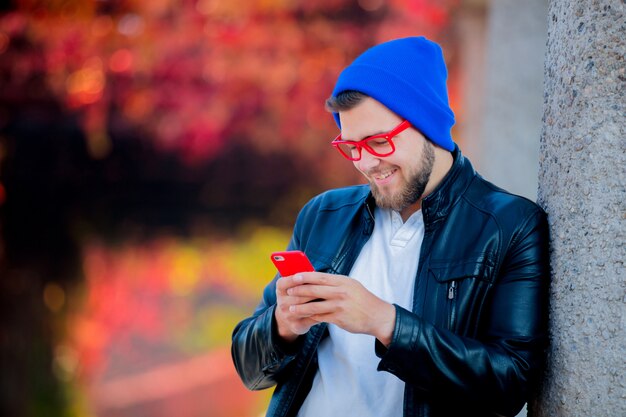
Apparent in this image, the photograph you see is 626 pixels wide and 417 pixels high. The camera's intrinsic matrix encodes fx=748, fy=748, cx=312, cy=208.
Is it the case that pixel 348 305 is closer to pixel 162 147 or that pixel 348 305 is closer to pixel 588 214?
pixel 588 214

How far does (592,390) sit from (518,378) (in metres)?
0.19

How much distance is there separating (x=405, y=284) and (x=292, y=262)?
0.36m

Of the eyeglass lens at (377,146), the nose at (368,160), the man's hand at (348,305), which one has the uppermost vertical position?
the eyeglass lens at (377,146)

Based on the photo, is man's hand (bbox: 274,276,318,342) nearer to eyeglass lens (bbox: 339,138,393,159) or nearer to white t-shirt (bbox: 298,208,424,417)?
white t-shirt (bbox: 298,208,424,417)

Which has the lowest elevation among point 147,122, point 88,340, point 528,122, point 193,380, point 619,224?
point 193,380

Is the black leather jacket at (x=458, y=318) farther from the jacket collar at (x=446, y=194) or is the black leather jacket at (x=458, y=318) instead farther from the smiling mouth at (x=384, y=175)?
the smiling mouth at (x=384, y=175)

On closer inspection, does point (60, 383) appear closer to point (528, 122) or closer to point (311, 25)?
point (311, 25)

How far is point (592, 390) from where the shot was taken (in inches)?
59.2

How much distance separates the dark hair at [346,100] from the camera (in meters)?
1.92

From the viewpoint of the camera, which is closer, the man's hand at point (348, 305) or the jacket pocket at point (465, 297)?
the man's hand at point (348, 305)

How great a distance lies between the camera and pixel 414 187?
1.95 m

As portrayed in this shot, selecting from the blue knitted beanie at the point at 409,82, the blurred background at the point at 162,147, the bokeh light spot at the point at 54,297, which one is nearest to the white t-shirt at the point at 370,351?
the blue knitted beanie at the point at 409,82

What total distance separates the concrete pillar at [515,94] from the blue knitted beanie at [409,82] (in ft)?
5.03

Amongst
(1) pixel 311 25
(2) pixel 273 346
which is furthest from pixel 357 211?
(1) pixel 311 25
